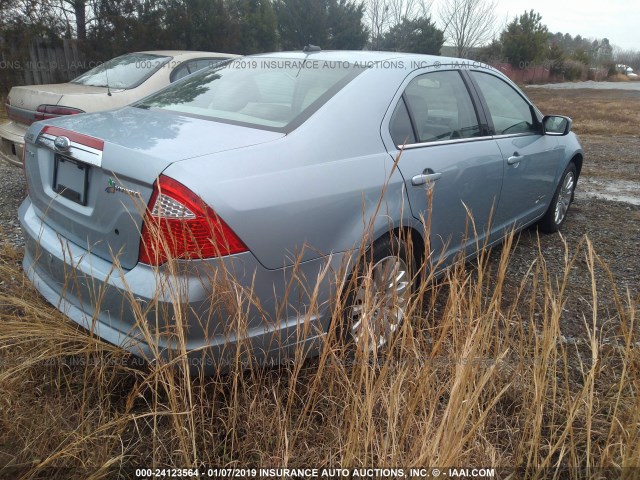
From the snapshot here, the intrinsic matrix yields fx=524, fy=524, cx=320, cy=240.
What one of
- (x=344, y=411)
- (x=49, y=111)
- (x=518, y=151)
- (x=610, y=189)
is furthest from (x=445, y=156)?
(x=610, y=189)

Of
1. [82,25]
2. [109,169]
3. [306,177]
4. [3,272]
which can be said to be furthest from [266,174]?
[82,25]

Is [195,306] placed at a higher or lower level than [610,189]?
higher

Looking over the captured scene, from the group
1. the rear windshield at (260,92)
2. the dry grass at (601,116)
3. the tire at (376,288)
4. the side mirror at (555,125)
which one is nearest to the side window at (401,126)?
the rear windshield at (260,92)

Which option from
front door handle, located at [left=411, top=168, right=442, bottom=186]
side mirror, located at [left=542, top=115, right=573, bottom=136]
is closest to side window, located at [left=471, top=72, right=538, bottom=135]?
side mirror, located at [left=542, top=115, right=573, bottom=136]

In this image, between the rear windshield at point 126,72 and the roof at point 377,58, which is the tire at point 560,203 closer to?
the roof at point 377,58

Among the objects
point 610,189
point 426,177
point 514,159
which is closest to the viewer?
point 426,177

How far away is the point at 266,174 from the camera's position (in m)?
1.99

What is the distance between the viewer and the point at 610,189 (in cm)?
642

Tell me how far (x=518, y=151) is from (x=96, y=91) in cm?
385

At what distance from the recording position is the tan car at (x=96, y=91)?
4.46 metres

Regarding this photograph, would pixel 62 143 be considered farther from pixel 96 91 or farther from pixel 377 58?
pixel 96 91

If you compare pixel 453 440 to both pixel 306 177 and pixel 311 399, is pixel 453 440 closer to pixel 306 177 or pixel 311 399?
pixel 311 399

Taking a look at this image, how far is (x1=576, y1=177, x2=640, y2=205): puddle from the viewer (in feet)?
19.6

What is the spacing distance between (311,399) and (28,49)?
14118 mm
